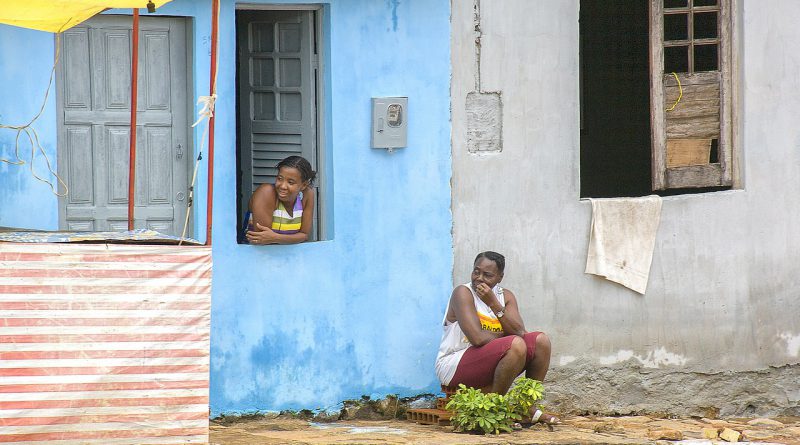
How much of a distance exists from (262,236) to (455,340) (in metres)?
1.26

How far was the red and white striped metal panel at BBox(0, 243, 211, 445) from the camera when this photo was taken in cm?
547

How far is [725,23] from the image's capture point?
25.3ft

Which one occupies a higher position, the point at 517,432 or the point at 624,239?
the point at 624,239

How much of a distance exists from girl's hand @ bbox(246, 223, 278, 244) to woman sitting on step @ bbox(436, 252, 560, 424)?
1.07 meters

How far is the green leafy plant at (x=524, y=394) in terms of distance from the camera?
689 centimetres

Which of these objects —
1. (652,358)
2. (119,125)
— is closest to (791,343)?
(652,358)

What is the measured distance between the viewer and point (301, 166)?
7031 millimetres

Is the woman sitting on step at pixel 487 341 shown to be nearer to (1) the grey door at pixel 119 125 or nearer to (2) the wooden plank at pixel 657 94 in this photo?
(2) the wooden plank at pixel 657 94

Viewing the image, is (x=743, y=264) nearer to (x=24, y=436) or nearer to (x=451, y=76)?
(x=451, y=76)

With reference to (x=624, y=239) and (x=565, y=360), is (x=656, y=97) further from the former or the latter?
(x=565, y=360)

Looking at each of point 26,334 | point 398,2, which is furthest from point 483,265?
point 26,334

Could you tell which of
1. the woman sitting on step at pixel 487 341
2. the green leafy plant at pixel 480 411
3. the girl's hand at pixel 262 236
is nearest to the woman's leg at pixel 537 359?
the woman sitting on step at pixel 487 341

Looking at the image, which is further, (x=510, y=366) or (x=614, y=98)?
(x=614, y=98)

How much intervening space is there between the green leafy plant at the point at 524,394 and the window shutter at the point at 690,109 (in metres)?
1.58
